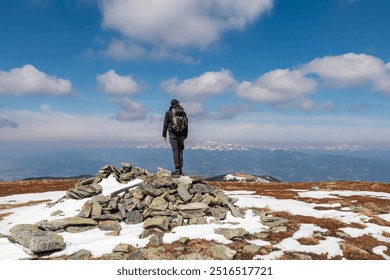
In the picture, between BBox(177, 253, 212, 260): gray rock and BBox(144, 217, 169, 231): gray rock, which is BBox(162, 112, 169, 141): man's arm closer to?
BBox(144, 217, 169, 231): gray rock

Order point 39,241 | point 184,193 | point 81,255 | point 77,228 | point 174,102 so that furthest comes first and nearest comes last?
point 174,102
point 184,193
point 77,228
point 39,241
point 81,255

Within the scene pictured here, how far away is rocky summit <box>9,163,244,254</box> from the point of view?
13.6 m

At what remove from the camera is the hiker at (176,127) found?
68.0 ft

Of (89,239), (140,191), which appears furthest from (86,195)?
(89,239)

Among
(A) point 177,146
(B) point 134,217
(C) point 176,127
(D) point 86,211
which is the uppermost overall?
(C) point 176,127

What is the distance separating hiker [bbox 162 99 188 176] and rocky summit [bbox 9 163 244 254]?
6.61 feet

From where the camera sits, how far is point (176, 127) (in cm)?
2070

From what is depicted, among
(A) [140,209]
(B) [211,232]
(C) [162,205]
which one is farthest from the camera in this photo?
(A) [140,209]

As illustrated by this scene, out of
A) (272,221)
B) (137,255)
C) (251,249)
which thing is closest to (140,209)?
(137,255)

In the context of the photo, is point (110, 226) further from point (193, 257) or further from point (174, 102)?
point (174, 102)

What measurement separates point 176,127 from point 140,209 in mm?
6305

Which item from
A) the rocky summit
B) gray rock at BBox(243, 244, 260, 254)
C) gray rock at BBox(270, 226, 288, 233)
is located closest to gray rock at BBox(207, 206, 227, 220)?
the rocky summit
